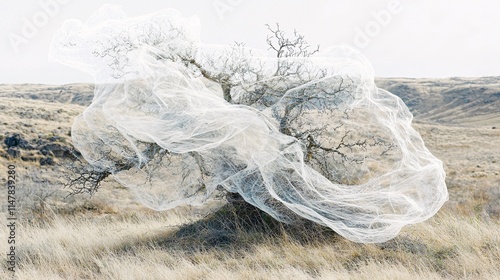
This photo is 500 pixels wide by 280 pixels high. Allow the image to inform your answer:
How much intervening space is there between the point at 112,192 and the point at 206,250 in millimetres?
10675

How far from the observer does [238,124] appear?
19.1ft

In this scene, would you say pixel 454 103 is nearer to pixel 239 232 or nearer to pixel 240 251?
pixel 239 232

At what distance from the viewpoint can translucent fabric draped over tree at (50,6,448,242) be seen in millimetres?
5895

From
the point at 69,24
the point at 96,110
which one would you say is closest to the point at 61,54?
the point at 69,24

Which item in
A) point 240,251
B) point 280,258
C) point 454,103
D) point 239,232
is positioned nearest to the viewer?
point 280,258

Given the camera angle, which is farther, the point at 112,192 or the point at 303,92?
the point at 112,192

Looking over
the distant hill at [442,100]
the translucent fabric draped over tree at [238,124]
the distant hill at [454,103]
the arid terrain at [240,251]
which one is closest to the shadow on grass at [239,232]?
the arid terrain at [240,251]

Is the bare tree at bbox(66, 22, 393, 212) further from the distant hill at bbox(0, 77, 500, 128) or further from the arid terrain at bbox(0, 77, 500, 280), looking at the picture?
the distant hill at bbox(0, 77, 500, 128)

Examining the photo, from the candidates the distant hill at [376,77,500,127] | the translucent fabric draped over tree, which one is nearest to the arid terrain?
the translucent fabric draped over tree

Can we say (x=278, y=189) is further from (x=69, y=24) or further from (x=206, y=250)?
(x=69, y=24)

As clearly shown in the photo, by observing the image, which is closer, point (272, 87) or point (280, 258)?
point (280, 258)

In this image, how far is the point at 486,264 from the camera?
17.1ft

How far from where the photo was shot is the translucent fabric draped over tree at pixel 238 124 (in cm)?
589

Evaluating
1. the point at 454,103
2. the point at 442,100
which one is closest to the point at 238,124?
the point at 454,103
